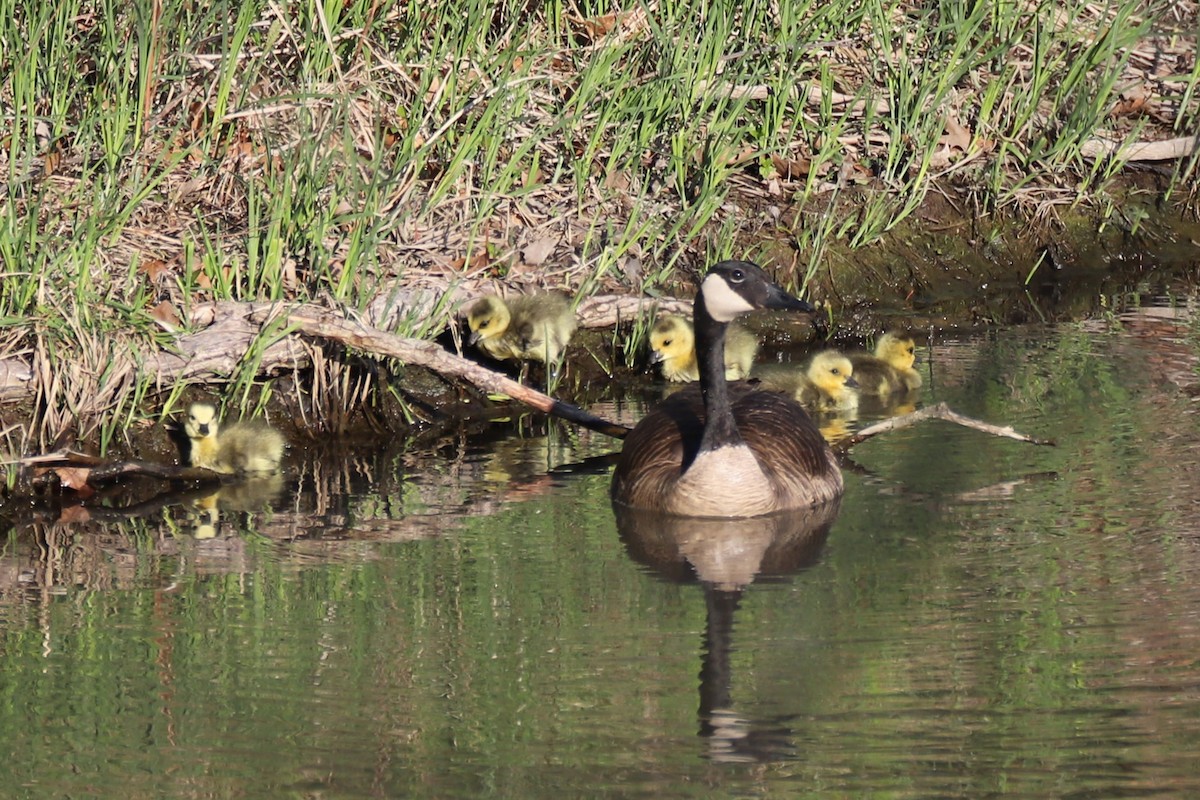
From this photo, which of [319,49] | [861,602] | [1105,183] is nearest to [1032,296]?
[1105,183]

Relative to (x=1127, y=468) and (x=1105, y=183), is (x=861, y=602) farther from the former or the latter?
(x=1105, y=183)

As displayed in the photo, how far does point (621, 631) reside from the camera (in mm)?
5793

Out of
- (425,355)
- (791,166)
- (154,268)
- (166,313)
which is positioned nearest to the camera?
(425,355)

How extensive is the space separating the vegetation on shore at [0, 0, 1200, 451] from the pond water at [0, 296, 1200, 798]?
34.1 inches

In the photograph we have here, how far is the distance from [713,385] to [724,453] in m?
0.27

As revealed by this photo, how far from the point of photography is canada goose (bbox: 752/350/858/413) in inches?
348

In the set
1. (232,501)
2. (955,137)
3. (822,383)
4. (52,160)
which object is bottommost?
(232,501)

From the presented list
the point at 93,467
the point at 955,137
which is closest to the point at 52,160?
the point at 93,467

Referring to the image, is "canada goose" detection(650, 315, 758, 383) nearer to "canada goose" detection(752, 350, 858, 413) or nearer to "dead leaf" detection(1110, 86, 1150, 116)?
Answer: "canada goose" detection(752, 350, 858, 413)

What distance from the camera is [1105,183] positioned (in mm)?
11016

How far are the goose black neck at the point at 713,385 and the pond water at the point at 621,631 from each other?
357 millimetres

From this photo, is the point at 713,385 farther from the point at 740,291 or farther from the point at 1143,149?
the point at 1143,149

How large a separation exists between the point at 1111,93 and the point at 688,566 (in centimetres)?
571

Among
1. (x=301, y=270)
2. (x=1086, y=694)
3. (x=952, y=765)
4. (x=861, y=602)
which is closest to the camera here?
(x=952, y=765)
